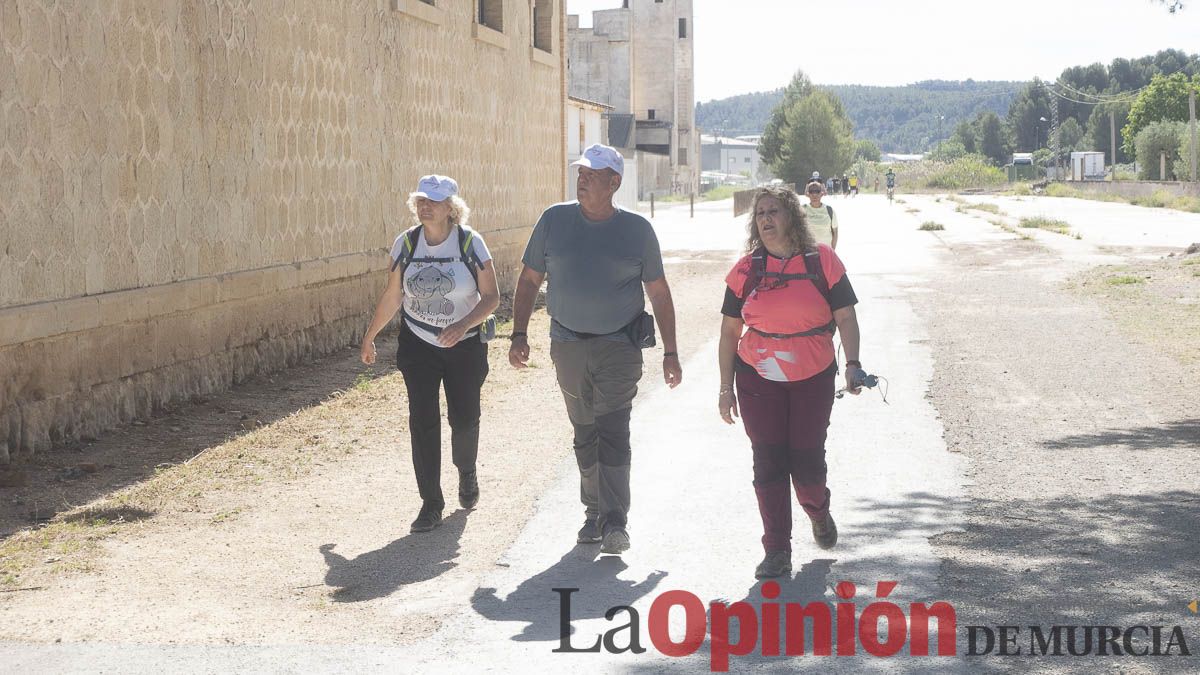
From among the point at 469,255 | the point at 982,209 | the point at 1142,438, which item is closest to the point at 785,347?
the point at 469,255

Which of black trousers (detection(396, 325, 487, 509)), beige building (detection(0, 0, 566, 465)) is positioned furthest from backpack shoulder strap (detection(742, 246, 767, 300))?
beige building (detection(0, 0, 566, 465))

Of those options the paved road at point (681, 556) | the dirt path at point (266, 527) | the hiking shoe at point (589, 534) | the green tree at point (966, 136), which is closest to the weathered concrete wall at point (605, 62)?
the paved road at point (681, 556)

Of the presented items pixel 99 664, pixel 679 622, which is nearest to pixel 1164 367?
pixel 679 622

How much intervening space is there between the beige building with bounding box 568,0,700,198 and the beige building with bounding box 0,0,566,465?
6498 centimetres

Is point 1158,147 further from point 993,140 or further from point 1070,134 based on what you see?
point 993,140

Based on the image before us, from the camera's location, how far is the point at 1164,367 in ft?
42.2

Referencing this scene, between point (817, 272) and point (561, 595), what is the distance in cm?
175

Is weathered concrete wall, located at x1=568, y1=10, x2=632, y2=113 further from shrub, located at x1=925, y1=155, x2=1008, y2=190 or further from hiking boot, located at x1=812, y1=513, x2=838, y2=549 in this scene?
hiking boot, located at x1=812, y1=513, x2=838, y2=549

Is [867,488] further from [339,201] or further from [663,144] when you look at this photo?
[663,144]

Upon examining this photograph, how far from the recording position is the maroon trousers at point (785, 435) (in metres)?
6.16

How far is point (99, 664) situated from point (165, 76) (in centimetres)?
667

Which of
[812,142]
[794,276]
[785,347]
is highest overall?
[812,142]

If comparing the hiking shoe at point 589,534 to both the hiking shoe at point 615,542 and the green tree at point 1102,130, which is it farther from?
the green tree at point 1102,130

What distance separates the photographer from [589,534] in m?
6.68
